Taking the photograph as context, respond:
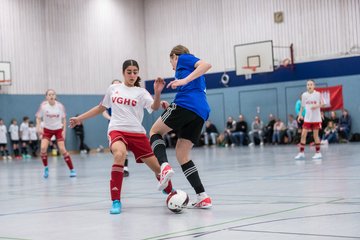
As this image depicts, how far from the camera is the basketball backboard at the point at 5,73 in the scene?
3167 centimetres

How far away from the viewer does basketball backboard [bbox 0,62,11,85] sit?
31.7m

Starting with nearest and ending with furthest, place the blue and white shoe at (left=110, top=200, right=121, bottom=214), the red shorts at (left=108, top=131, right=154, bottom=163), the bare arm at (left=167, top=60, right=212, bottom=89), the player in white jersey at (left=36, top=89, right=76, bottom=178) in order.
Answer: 1. the bare arm at (left=167, top=60, right=212, bottom=89)
2. the blue and white shoe at (left=110, top=200, right=121, bottom=214)
3. the red shorts at (left=108, top=131, right=154, bottom=163)
4. the player in white jersey at (left=36, top=89, right=76, bottom=178)

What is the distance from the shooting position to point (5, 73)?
3184 cm

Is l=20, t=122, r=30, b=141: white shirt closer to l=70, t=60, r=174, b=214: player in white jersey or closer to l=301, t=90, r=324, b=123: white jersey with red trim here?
l=301, t=90, r=324, b=123: white jersey with red trim

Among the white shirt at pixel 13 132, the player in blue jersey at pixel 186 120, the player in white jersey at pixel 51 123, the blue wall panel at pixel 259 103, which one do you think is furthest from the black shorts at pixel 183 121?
the blue wall panel at pixel 259 103

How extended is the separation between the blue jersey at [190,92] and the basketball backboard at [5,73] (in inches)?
1032

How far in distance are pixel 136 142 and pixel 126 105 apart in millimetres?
513

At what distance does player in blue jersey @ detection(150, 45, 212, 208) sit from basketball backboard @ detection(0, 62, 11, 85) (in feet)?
86.0

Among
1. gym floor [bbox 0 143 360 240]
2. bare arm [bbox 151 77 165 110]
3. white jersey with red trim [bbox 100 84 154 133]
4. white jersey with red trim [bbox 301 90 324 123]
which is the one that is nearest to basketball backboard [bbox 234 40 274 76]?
white jersey with red trim [bbox 301 90 324 123]

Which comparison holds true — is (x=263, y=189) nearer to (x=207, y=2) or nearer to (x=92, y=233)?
(x=92, y=233)

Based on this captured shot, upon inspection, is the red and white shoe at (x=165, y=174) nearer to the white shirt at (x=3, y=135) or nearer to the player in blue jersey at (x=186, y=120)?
the player in blue jersey at (x=186, y=120)

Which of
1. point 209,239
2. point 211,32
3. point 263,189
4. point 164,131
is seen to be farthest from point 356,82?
point 209,239

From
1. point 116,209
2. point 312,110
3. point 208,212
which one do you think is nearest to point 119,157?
point 116,209

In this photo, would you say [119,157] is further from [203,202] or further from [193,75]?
[193,75]
